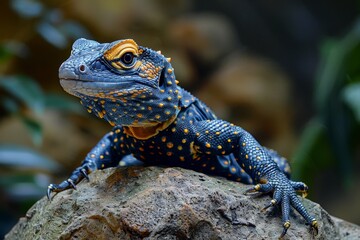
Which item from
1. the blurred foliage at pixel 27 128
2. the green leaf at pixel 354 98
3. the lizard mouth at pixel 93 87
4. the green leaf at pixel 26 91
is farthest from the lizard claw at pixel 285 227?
the green leaf at pixel 26 91

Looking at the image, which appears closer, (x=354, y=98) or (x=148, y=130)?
(x=148, y=130)

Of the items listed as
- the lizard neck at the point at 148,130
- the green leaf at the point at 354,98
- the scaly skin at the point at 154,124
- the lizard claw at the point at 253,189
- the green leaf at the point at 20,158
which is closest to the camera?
the scaly skin at the point at 154,124

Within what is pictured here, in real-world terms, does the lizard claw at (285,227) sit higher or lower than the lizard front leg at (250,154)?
lower

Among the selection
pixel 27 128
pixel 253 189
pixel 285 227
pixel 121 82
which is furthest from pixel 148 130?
pixel 27 128

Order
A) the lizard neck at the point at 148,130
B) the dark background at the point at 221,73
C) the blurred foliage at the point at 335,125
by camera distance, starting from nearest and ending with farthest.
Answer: the lizard neck at the point at 148,130, the blurred foliage at the point at 335,125, the dark background at the point at 221,73

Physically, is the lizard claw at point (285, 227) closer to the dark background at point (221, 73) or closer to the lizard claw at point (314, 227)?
the lizard claw at point (314, 227)

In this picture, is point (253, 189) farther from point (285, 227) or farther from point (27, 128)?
point (27, 128)

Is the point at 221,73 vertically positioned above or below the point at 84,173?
above
